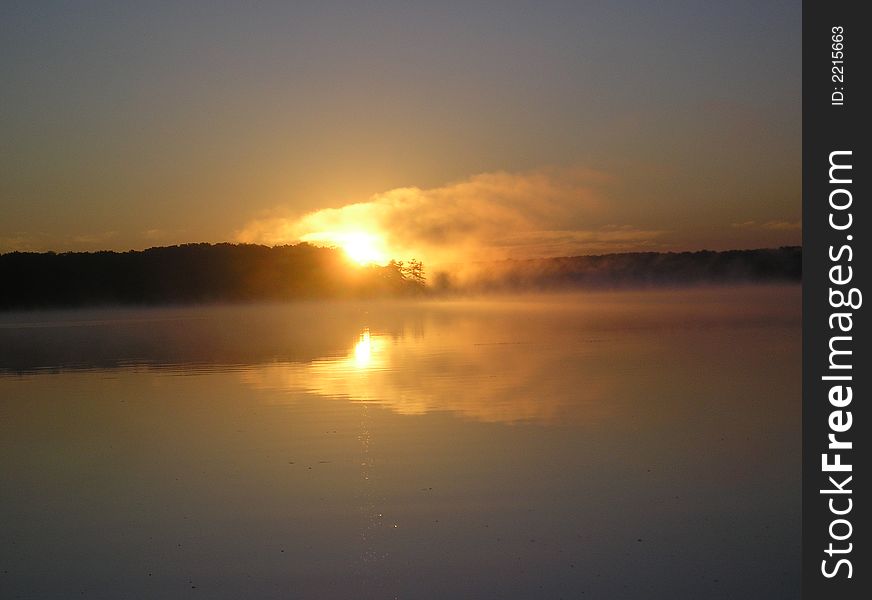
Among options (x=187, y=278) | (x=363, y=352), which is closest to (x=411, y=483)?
(x=363, y=352)

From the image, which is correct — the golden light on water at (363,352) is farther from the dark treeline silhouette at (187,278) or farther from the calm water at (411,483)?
the dark treeline silhouette at (187,278)

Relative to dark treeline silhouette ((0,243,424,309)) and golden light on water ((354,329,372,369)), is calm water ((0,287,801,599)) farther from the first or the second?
dark treeline silhouette ((0,243,424,309))

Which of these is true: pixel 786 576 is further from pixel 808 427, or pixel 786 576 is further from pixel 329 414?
pixel 329 414

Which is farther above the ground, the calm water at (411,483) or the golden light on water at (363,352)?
the golden light on water at (363,352)

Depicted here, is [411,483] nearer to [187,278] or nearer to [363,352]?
[363,352]

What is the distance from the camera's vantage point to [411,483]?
1162 cm

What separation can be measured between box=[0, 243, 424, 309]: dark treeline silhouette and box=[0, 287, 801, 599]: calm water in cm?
10297

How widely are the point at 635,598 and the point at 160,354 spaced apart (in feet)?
90.9

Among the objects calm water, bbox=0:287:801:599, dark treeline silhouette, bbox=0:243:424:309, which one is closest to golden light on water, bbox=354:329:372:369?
calm water, bbox=0:287:801:599

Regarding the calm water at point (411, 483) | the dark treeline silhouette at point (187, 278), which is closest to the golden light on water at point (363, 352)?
the calm water at point (411, 483)

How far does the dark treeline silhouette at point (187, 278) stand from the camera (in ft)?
388

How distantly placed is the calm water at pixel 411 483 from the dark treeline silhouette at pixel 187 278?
338 feet

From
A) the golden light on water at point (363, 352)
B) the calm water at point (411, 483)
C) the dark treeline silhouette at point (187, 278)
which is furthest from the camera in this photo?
the dark treeline silhouette at point (187, 278)

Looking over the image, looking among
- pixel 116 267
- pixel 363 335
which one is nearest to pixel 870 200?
pixel 363 335
